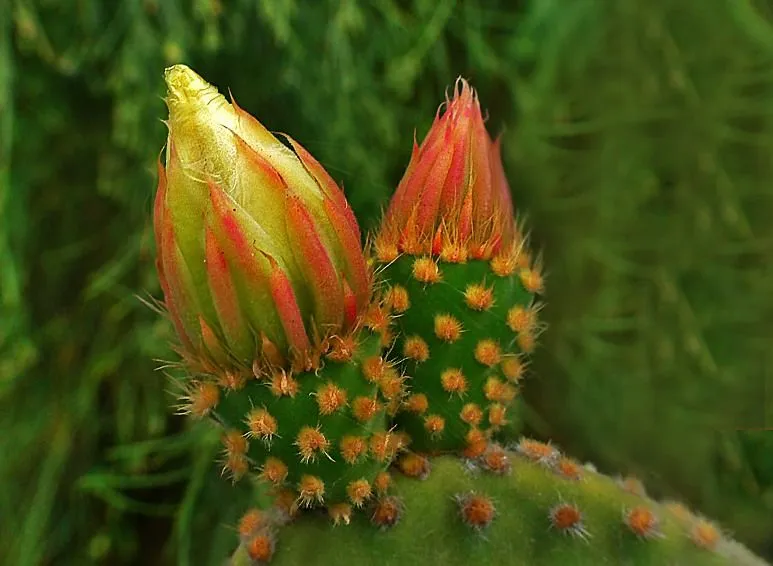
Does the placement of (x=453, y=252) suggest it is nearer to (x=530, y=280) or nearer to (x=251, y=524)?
(x=530, y=280)

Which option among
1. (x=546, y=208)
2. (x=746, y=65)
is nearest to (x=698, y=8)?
(x=746, y=65)

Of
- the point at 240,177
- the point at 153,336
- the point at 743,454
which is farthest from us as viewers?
the point at 743,454

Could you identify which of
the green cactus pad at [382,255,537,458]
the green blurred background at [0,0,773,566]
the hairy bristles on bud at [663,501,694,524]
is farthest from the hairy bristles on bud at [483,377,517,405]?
the green blurred background at [0,0,773,566]

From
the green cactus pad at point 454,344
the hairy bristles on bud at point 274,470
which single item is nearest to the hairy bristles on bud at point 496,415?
the green cactus pad at point 454,344

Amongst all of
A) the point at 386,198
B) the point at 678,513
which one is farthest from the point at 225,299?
the point at 386,198

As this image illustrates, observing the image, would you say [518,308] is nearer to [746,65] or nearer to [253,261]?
[253,261]

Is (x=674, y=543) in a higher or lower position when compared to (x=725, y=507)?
higher

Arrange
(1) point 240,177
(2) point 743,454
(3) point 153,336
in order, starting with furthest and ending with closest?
(2) point 743,454 → (3) point 153,336 → (1) point 240,177
